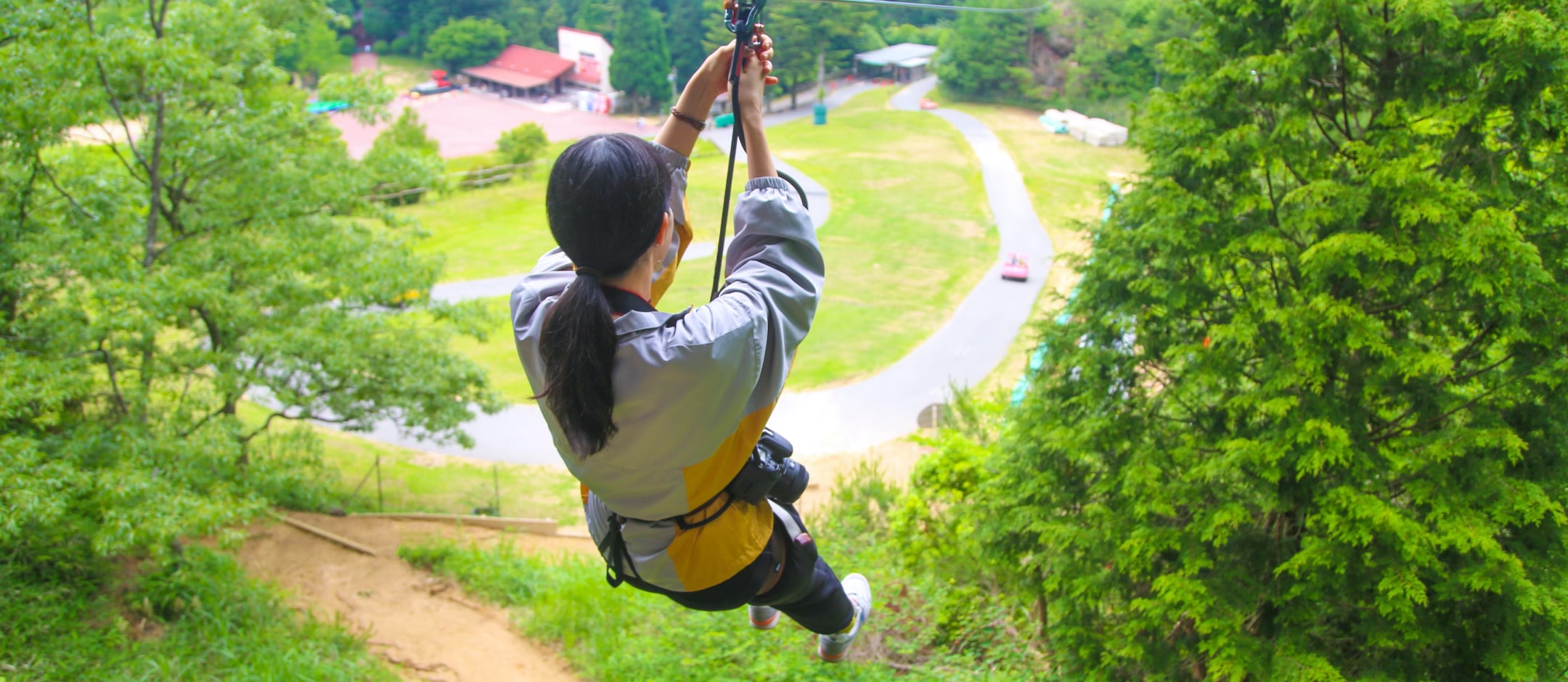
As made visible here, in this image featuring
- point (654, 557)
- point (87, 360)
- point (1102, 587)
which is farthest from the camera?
point (87, 360)

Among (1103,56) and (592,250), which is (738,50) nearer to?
(592,250)

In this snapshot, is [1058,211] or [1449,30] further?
[1058,211]

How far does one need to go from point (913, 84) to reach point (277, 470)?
43.8m

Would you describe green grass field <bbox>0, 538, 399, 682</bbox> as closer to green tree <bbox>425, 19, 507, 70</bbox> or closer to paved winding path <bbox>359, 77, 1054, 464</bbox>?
paved winding path <bbox>359, 77, 1054, 464</bbox>

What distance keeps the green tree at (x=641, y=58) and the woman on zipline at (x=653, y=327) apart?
86.1ft

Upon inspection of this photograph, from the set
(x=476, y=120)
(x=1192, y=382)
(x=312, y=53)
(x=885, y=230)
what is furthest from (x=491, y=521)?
(x=476, y=120)

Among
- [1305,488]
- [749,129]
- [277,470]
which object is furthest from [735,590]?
[277,470]

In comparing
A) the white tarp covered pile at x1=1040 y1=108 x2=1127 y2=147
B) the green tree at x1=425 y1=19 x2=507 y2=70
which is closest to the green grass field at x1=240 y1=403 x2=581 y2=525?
the green tree at x1=425 y1=19 x2=507 y2=70

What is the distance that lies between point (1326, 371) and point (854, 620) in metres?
3.42

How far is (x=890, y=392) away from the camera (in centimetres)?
1992

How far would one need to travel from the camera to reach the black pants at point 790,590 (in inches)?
91.0

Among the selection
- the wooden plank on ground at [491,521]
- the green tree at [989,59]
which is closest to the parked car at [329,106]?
the wooden plank on ground at [491,521]

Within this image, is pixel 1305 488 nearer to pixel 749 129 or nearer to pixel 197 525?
pixel 749 129

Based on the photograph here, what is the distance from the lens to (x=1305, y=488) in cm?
528
